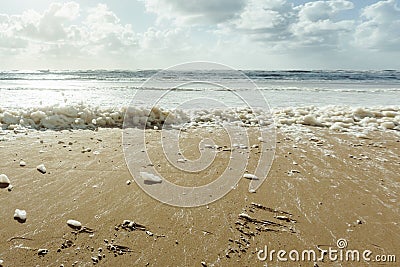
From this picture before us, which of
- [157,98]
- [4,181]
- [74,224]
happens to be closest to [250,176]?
[74,224]

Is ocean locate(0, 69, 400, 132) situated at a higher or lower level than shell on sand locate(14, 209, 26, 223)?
higher

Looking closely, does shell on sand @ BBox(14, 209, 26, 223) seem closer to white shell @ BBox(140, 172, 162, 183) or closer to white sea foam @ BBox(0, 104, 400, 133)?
white shell @ BBox(140, 172, 162, 183)

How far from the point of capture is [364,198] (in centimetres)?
259

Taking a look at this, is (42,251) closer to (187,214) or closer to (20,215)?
(20,215)

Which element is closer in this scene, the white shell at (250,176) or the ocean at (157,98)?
the white shell at (250,176)

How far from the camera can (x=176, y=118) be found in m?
5.86

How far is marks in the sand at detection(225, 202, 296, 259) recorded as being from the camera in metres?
1.91

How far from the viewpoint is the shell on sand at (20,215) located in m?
2.07

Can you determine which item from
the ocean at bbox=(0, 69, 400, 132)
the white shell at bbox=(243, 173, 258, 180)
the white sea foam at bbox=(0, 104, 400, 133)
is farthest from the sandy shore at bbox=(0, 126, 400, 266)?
the ocean at bbox=(0, 69, 400, 132)

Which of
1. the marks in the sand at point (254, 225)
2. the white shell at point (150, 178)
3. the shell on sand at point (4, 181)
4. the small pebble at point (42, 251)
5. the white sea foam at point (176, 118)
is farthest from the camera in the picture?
the white sea foam at point (176, 118)

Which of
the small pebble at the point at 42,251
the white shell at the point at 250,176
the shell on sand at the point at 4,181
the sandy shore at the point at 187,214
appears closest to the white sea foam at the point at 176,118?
the sandy shore at the point at 187,214

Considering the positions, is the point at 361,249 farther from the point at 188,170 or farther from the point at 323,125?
the point at 323,125

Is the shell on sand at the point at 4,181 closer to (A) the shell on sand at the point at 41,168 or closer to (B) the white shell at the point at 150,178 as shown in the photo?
(A) the shell on sand at the point at 41,168

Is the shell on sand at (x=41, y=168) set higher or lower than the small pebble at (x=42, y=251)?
higher
